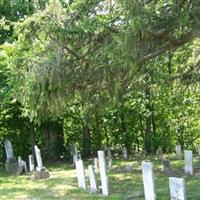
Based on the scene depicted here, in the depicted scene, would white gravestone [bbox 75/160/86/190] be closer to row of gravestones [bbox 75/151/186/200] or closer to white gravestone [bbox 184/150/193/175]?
row of gravestones [bbox 75/151/186/200]

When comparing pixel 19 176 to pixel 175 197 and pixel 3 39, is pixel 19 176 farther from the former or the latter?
pixel 175 197

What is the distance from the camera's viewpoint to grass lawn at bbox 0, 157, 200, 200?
1062cm

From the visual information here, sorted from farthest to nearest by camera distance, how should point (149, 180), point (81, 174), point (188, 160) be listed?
point (188, 160) < point (81, 174) < point (149, 180)

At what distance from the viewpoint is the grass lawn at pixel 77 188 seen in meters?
10.6

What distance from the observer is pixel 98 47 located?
9.16 meters

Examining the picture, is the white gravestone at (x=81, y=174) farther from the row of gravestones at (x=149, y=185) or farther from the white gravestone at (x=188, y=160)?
the white gravestone at (x=188, y=160)

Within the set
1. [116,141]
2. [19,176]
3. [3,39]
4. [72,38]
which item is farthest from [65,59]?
[116,141]

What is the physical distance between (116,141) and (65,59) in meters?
15.8

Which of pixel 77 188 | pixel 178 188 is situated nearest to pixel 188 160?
pixel 77 188

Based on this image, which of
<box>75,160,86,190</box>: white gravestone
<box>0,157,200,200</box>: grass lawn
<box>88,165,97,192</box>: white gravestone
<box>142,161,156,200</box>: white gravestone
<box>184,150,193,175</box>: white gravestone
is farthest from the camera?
<box>184,150,193,175</box>: white gravestone

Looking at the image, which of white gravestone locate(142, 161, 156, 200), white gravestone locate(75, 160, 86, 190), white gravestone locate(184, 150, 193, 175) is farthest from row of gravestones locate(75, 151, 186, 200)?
white gravestone locate(184, 150, 193, 175)

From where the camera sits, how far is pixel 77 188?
12.3 m

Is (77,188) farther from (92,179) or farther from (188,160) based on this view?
(188,160)

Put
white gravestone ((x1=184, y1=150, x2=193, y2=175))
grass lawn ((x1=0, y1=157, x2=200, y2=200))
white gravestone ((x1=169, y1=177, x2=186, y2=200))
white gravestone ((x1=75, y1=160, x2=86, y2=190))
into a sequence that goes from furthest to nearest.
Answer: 1. white gravestone ((x1=184, y1=150, x2=193, y2=175))
2. white gravestone ((x1=75, y1=160, x2=86, y2=190))
3. grass lawn ((x1=0, y1=157, x2=200, y2=200))
4. white gravestone ((x1=169, y1=177, x2=186, y2=200))
